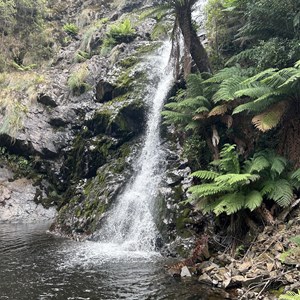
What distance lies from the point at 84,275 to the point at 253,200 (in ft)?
11.5

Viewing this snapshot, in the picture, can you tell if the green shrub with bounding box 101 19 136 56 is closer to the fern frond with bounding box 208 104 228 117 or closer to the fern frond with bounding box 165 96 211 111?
the fern frond with bounding box 165 96 211 111

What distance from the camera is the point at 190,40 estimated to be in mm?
10914

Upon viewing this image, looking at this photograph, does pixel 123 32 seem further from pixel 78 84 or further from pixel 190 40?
pixel 190 40

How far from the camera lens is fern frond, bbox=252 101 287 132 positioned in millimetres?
7144

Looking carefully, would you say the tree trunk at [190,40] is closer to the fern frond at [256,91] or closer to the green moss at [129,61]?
the fern frond at [256,91]

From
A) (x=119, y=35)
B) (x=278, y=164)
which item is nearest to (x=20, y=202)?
(x=119, y=35)

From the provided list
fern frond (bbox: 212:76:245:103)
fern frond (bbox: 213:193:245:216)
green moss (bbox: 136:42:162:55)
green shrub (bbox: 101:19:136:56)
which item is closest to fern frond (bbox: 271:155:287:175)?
fern frond (bbox: 213:193:245:216)

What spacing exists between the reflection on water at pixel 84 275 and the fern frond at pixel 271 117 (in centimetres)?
340

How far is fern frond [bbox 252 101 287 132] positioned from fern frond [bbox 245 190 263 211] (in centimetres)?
135

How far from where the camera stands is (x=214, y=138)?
8867 mm

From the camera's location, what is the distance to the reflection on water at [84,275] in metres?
5.78

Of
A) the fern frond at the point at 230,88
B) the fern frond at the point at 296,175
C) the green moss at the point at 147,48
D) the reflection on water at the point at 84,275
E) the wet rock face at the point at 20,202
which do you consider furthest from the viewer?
the green moss at the point at 147,48

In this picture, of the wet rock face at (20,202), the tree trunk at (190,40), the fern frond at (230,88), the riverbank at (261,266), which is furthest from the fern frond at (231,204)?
the wet rock face at (20,202)

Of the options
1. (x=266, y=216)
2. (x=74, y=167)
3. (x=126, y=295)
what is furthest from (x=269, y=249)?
(x=74, y=167)
